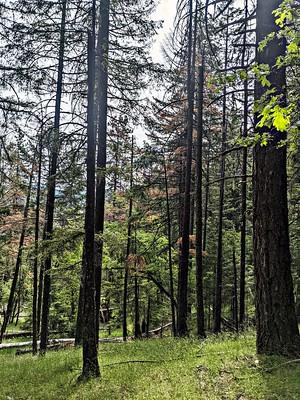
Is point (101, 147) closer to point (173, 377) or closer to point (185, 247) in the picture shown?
→ point (185, 247)

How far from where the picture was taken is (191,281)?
17828mm

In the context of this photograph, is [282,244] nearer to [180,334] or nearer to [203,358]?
[203,358]

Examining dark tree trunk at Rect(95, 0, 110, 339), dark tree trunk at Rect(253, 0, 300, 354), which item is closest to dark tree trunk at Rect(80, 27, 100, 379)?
dark tree trunk at Rect(95, 0, 110, 339)

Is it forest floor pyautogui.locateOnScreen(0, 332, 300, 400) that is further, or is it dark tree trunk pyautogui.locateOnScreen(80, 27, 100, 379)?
dark tree trunk pyautogui.locateOnScreen(80, 27, 100, 379)

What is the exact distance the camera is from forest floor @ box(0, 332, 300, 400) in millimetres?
4477

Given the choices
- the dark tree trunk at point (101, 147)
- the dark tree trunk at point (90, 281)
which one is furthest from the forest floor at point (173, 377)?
the dark tree trunk at point (101, 147)

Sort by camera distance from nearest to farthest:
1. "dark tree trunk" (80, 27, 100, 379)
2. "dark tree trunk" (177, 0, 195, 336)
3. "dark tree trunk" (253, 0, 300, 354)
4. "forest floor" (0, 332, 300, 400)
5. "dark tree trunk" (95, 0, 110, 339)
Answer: "forest floor" (0, 332, 300, 400) → "dark tree trunk" (253, 0, 300, 354) → "dark tree trunk" (80, 27, 100, 379) → "dark tree trunk" (95, 0, 110, 339) → "dark tree trunk" (177, 0, 195, 336)

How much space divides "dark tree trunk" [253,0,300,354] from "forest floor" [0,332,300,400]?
388mm

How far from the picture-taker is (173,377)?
5230 millimetres

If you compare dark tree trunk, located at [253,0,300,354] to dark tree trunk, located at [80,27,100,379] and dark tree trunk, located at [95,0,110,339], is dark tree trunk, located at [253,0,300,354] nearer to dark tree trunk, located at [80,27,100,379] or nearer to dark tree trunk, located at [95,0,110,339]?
dark tree trunk, located at [80,27,100,379]

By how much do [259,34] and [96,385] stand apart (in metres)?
5.76

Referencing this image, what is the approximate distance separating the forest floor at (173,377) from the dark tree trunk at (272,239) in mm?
388

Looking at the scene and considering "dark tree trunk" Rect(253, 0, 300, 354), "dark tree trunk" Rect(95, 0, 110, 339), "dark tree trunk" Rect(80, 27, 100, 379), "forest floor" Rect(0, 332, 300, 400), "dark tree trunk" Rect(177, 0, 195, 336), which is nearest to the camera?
"forest floor" Rect(0, 332, 300, 400)

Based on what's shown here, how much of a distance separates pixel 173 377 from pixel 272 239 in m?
2.40
